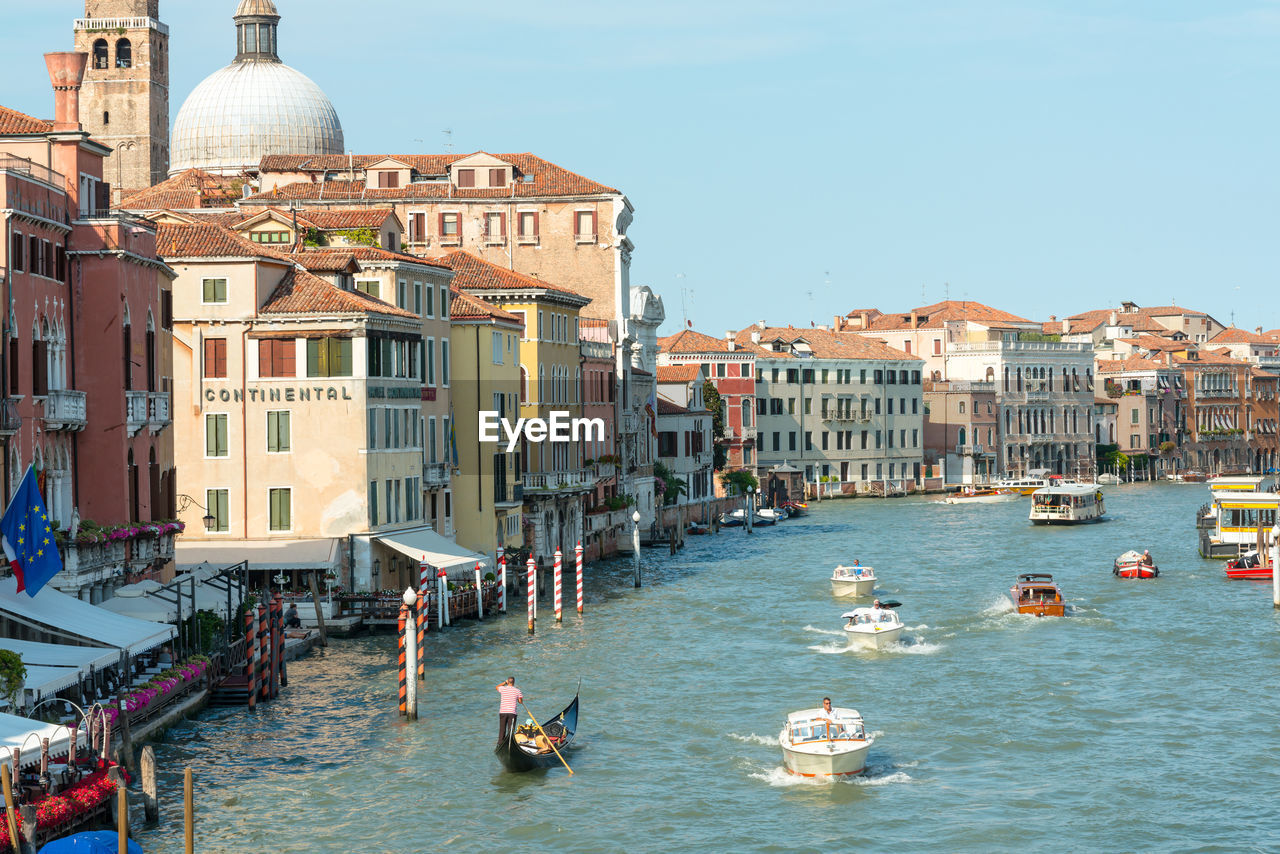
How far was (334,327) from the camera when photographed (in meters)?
41.8

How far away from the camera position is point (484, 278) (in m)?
55.5

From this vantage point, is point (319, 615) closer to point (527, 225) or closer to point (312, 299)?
point (312, 299)

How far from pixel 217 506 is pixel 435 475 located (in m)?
6.22

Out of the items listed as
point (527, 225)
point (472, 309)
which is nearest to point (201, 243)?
point (472, 309)

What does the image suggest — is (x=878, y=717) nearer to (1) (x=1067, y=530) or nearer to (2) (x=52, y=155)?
(2) (x=52, y=155)

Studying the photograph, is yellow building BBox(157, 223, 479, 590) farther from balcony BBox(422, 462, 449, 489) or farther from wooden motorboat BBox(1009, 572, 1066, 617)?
wooden motorboat BBox(1009, 572, 1066, 617)

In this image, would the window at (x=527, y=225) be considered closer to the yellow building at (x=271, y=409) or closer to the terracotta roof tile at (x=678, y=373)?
the terracotta roof tile at (x=678, y=373)

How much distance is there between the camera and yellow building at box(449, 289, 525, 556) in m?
49.2

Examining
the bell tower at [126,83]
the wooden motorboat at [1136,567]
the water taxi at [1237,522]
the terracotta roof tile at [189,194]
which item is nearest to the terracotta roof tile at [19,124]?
the terracotta roof tile at [189,194]

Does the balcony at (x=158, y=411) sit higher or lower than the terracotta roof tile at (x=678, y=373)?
lower

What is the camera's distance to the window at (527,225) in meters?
65.9

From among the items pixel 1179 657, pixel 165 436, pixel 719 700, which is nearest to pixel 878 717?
pixel 719 700

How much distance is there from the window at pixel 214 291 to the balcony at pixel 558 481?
1373 cm

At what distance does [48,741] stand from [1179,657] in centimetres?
2405
